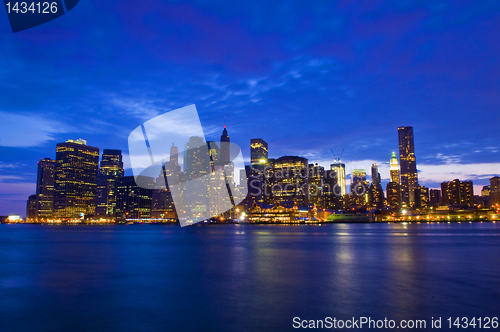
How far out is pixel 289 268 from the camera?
30.0m

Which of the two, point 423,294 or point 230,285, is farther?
point 230,285

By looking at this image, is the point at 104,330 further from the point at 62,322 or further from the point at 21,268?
the point at 21,268

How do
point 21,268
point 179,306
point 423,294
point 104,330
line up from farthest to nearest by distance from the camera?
point 21,268
point 423,294
point 179,306
point 104,330

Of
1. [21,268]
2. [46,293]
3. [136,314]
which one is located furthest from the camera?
[21,268]

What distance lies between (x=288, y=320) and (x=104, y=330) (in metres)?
7.67

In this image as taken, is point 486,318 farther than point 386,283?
No

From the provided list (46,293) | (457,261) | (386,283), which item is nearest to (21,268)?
(46,293)

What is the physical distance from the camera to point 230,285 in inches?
908

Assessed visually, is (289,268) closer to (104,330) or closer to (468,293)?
(468,293)

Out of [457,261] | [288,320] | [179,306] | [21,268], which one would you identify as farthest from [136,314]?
[457,261]

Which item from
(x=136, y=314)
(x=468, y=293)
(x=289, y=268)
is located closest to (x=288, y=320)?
(x=136, y=314)

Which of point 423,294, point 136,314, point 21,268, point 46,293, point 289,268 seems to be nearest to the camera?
point 136,314

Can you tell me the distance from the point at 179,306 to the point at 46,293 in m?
9.53

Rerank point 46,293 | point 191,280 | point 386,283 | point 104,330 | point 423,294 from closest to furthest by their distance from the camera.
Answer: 1. point 104,330
2. point 423,294
3. point 46,293
4. point 386,283
5. point 191,280
